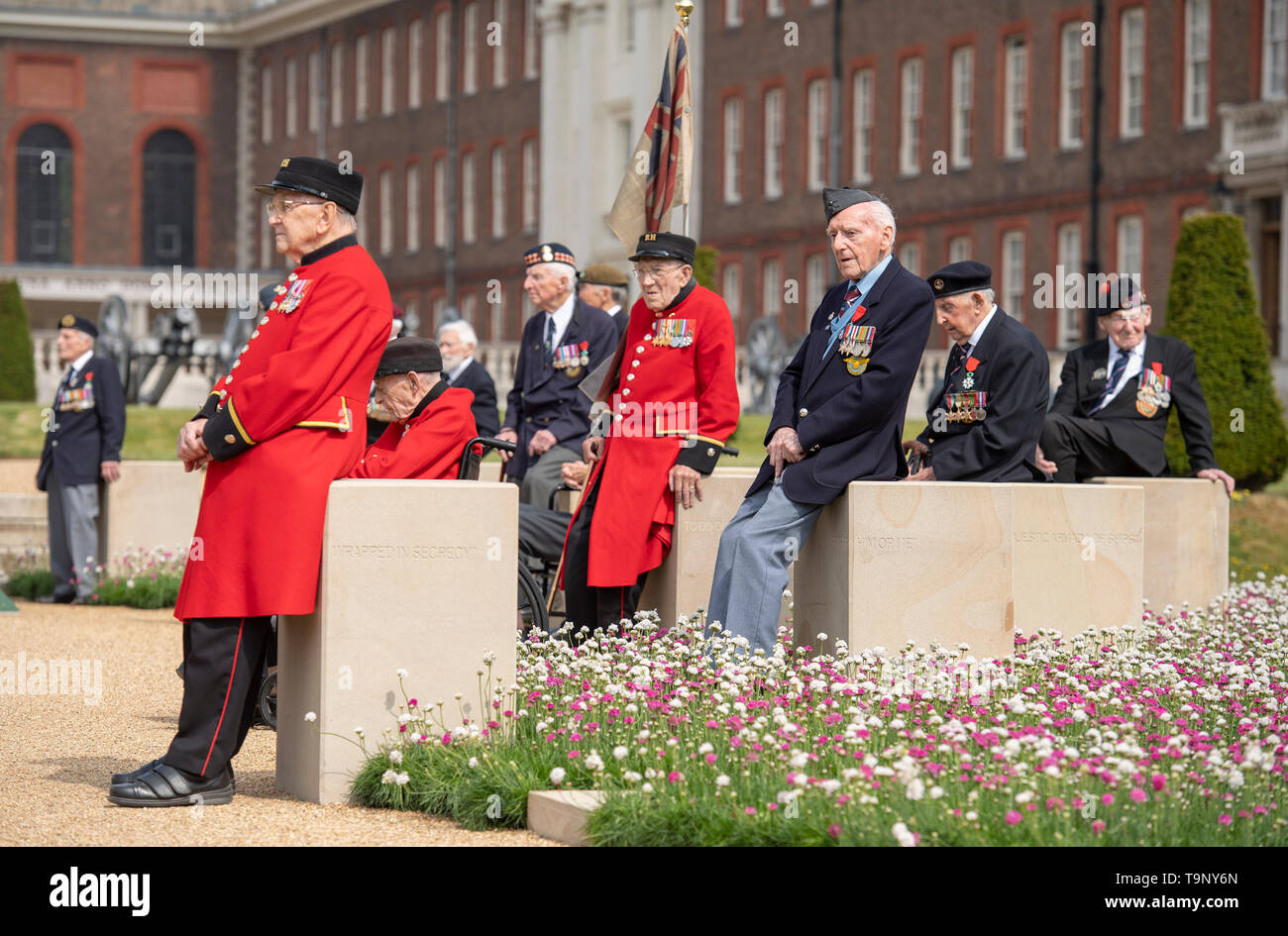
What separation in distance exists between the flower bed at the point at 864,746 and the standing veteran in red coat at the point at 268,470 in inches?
22.2

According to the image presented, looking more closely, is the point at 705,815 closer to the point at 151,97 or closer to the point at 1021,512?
the point at 1021,512

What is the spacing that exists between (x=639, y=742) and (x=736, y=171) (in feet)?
135

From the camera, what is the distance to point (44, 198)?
67.8 meters

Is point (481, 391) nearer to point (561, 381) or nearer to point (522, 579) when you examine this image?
point (561, 381)

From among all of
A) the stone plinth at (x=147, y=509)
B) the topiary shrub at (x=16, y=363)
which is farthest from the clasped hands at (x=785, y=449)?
the topiary shrub at (x=16, y=363)

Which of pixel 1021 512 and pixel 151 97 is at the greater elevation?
pixel 151 97

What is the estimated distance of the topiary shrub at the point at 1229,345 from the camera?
832 inches

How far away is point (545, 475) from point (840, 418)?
3804mm

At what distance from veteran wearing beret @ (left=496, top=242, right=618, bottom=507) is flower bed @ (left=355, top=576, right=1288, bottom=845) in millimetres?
2854

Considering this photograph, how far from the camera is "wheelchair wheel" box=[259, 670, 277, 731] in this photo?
8.96m

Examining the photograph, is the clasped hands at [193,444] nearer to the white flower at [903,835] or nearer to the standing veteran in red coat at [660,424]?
the standing veteran in red coat at [660,424]

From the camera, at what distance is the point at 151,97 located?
2707 inches

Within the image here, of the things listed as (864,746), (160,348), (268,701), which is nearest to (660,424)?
(268,701)
